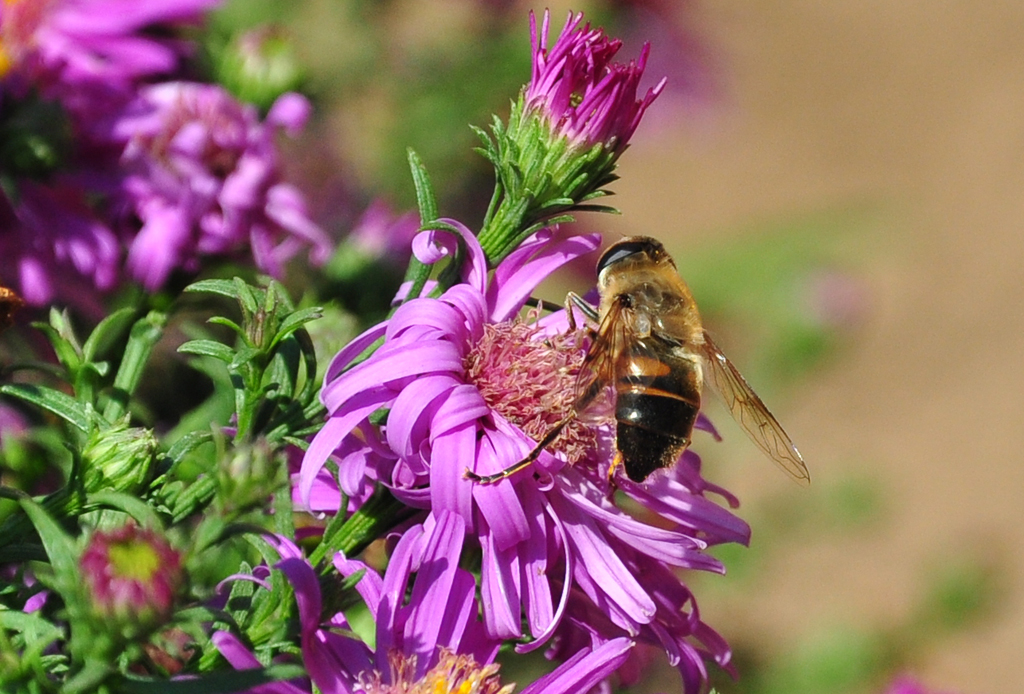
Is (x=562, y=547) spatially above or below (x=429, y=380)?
below

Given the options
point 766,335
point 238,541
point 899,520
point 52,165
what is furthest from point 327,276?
point 899,520

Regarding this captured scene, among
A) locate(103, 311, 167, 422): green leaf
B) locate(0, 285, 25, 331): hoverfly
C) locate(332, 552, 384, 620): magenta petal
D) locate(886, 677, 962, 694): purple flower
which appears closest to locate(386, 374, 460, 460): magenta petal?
locate(332, 552, 384, 620): magenta petal

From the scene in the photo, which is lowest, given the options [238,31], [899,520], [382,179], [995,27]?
[899,520]

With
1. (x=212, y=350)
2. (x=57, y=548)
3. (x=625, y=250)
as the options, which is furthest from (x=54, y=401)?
(x=625, y=250)

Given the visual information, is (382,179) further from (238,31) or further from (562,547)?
(562,547)

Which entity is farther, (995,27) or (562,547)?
(995,27)

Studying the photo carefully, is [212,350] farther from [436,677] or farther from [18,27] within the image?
[18,27]

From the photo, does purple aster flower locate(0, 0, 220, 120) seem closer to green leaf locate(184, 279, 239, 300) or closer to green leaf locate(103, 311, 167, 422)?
green leaf locate(103, 311, 167, 422)
